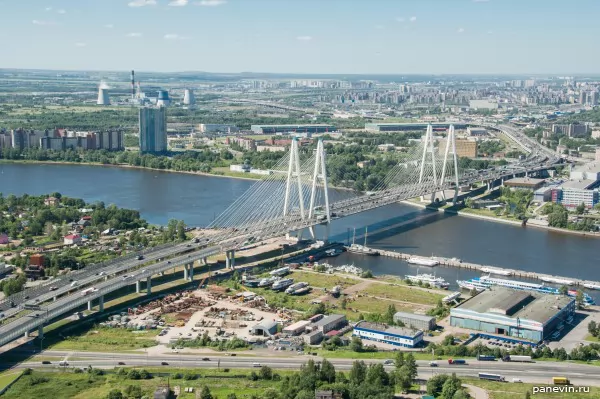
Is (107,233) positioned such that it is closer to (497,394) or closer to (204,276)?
(204,276)

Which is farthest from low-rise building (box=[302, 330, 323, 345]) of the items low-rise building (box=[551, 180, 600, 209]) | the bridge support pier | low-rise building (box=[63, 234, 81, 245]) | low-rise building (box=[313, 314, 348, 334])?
low-rise building (box=[551, 180, 600, 209])

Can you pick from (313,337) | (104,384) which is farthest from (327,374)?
(104,384)

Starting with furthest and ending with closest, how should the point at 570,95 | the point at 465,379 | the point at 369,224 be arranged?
the point at 570,95 < the point at 369,224 < the point at 465,379

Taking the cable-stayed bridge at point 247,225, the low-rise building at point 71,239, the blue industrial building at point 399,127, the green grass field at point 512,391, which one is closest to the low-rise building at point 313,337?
the green grass field at point 512,391

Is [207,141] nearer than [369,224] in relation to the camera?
No

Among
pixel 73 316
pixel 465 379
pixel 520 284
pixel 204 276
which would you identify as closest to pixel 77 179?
pixel 204 276

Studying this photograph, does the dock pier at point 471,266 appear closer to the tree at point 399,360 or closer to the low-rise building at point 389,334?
the low-rise building at point 389,334
